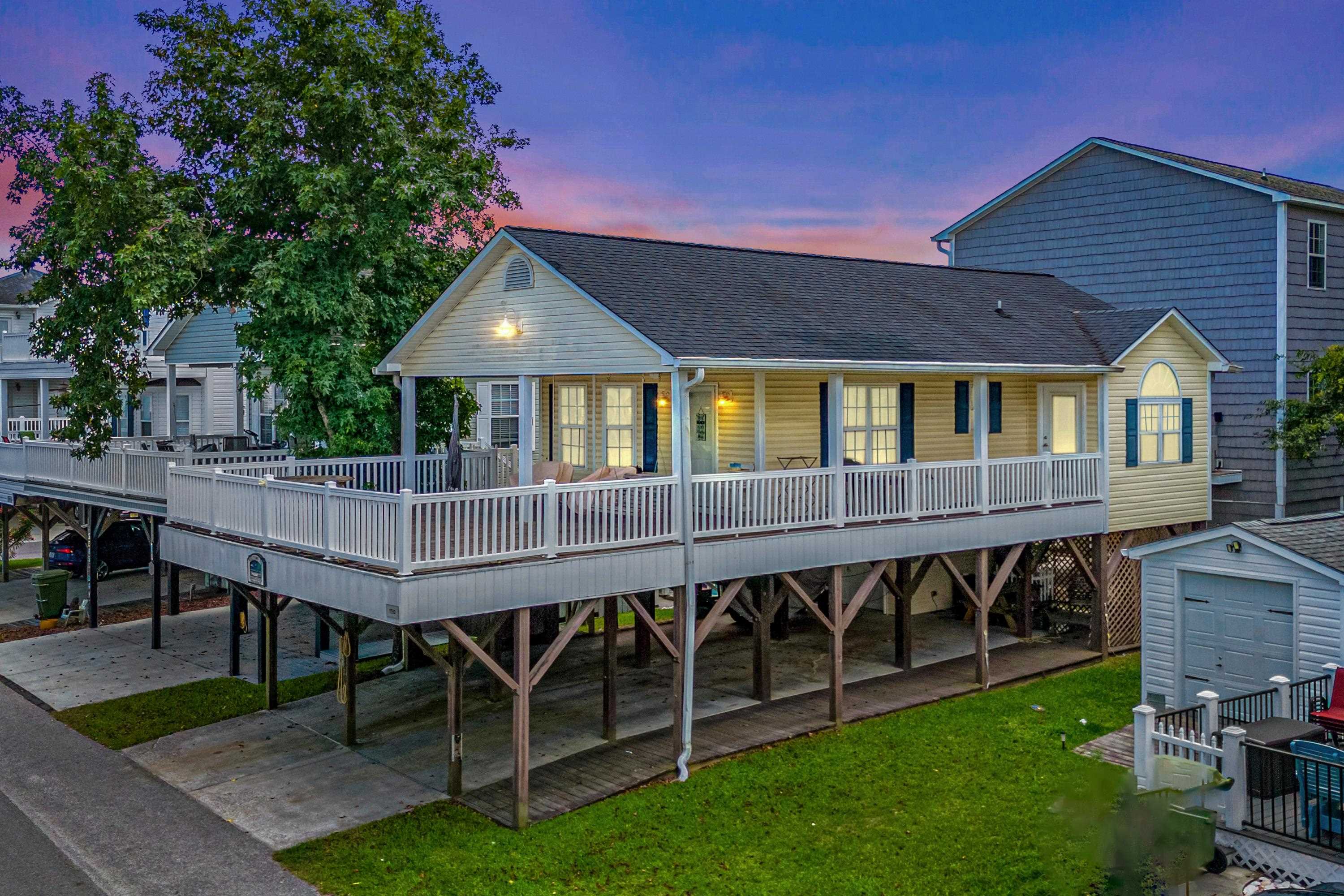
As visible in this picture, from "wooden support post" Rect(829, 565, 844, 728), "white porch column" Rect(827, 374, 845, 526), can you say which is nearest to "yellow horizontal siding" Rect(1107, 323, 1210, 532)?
"white porch column" Rect(827, 374, 845, 526)

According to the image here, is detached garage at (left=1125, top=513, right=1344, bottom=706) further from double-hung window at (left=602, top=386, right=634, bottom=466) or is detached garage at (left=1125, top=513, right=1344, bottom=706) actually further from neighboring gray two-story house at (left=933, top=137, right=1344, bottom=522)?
double-hung window at (left=602, top=386, right=634, bottom=466)

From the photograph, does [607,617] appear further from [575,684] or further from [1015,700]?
[1015,700]

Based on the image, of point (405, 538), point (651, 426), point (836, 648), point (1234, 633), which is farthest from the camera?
point (651, 426)

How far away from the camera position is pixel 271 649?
14984mm

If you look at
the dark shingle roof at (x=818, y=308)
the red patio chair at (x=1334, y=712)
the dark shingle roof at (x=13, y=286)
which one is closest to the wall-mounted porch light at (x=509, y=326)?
the dark shingle roof at (x=818, y=308)

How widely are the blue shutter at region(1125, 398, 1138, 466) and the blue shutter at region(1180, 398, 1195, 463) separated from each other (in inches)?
56.7

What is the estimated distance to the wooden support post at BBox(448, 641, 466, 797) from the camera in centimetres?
1177

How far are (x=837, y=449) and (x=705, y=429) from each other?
309 centimetres

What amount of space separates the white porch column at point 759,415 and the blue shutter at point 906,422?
131 inches

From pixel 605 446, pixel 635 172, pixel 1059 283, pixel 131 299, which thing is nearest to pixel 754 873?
pixel 605 446

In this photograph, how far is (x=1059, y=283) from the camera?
77.9 ft

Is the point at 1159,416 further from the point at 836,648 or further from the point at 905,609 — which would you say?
the point at 836,648

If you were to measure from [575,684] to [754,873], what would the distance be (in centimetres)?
716

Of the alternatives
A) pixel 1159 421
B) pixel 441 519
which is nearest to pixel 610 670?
pixel 441 519
